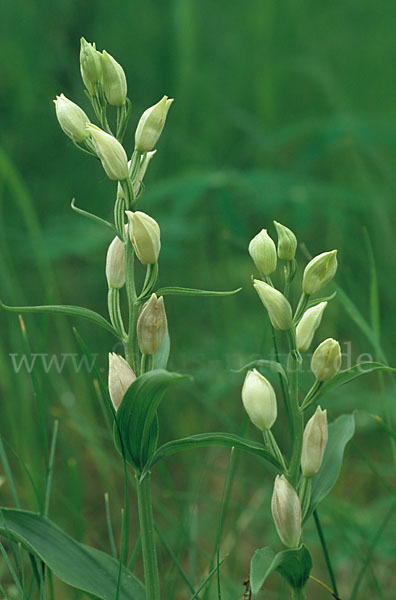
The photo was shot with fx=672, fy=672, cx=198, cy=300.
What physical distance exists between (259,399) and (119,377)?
0.66 feet

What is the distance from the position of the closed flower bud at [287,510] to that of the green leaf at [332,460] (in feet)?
0.20

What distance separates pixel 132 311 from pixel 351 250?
1.49 meters

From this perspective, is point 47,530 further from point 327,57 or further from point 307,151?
point 327,57

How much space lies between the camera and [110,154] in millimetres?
941

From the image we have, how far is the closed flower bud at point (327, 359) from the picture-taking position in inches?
37.1

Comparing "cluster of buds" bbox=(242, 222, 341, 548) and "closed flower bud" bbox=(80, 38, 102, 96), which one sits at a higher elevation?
"closed flower bud" bbox=(80, 38, 102, 96)

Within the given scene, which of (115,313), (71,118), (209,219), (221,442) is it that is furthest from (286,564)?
(209,219)

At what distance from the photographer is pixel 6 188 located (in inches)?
119

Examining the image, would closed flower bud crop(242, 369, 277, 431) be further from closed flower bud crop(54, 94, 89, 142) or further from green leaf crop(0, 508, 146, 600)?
closed flower bud crop(54, 94, 89, 142)

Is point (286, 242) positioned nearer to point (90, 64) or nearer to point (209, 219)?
point (90, 64)

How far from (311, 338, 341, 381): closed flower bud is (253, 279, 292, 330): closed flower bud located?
0.06 m

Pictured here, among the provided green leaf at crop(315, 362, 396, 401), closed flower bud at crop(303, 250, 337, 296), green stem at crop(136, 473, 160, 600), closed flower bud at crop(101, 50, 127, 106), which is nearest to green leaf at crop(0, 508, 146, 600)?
green stem at crop(136, 473, 160, 600)

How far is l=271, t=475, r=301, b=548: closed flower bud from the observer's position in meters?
0.91

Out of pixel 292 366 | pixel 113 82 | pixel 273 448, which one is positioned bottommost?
pixel 273 448
